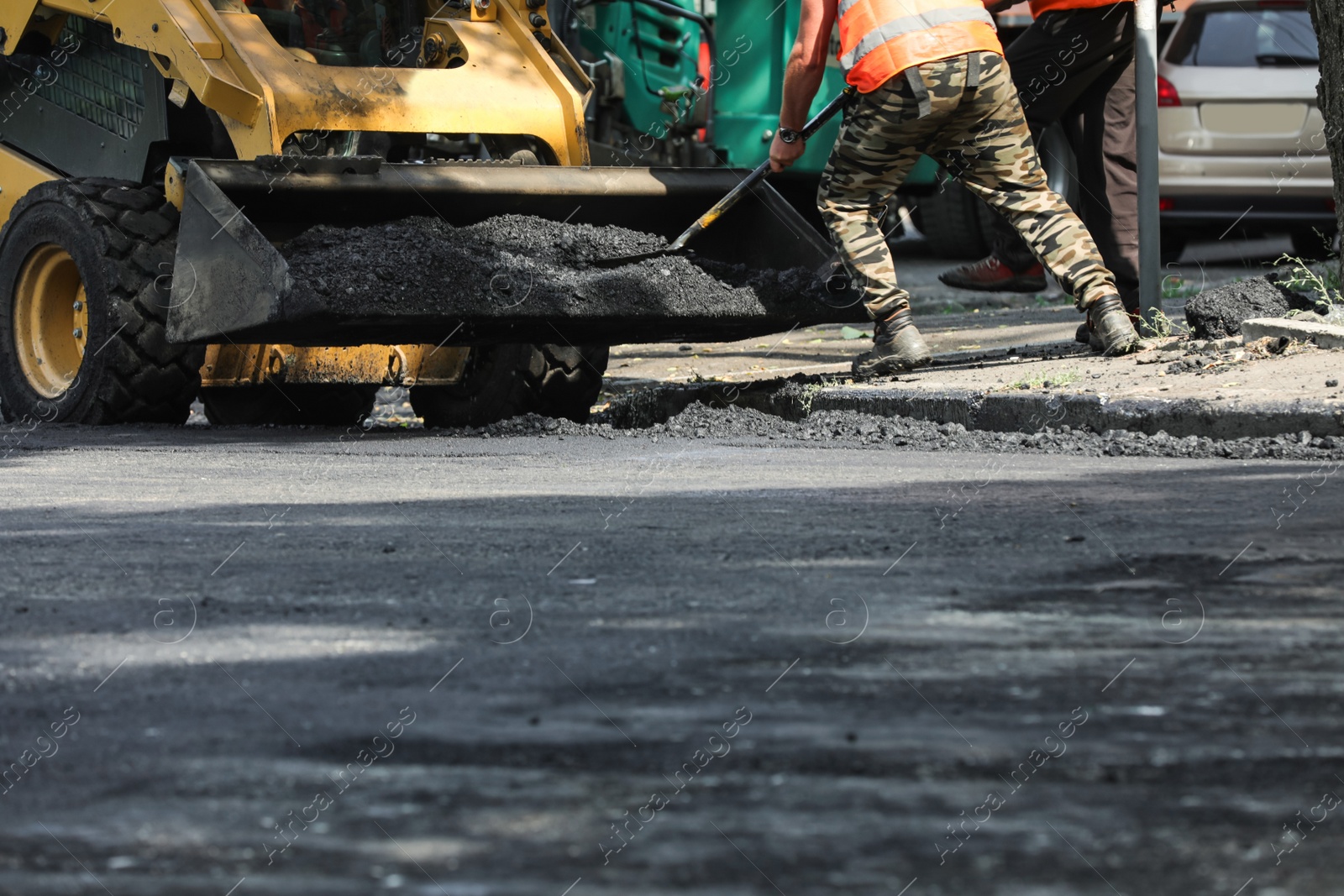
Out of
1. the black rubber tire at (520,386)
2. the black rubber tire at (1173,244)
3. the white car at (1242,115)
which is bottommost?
the black rubber tire at (1173,244)

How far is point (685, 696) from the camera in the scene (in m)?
2.53

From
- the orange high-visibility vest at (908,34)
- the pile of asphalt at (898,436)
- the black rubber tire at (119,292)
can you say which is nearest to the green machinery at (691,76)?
the pile of asphalt at (898,436)

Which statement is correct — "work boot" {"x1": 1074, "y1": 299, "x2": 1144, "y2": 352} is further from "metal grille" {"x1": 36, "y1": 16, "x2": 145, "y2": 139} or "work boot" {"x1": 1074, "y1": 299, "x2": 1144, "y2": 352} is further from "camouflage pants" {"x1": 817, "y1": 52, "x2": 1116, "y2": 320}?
"metal grille" {"x1": 36, "y1": 16, "x2": 145, "y2": 139}

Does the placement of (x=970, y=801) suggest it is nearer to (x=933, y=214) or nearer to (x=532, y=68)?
(x=532, y=68)

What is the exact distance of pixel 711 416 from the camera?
664cm

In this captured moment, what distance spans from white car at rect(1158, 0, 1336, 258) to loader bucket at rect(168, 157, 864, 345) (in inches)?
203

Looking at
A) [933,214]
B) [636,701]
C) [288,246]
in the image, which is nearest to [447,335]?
[288,246]

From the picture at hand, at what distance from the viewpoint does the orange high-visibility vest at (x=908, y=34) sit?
6383mm

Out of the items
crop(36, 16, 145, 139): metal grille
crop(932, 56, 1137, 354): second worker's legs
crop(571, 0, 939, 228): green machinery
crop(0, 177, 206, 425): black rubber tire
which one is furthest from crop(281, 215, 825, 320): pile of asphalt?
crop(571, 0, 939, 228): green machinery

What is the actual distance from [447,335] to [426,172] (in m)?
0.72

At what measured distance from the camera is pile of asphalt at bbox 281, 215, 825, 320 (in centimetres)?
632

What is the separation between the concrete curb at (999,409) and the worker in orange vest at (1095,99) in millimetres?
1465

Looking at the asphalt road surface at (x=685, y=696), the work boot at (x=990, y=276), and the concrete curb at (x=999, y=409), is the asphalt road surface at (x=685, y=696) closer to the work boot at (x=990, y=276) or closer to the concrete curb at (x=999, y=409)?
the concrete curb at (x=999, y=409)

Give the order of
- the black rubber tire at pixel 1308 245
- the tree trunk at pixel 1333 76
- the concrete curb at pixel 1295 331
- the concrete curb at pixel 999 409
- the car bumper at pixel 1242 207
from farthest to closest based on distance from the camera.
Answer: the black rubber tire at pixel 1308 245 < the car bumper at pixel 1242 207 < the tree trunk at pixel 1333 76 < the concrete curb at pixel 1295 331 < the concrete curb at pixel 999 409
